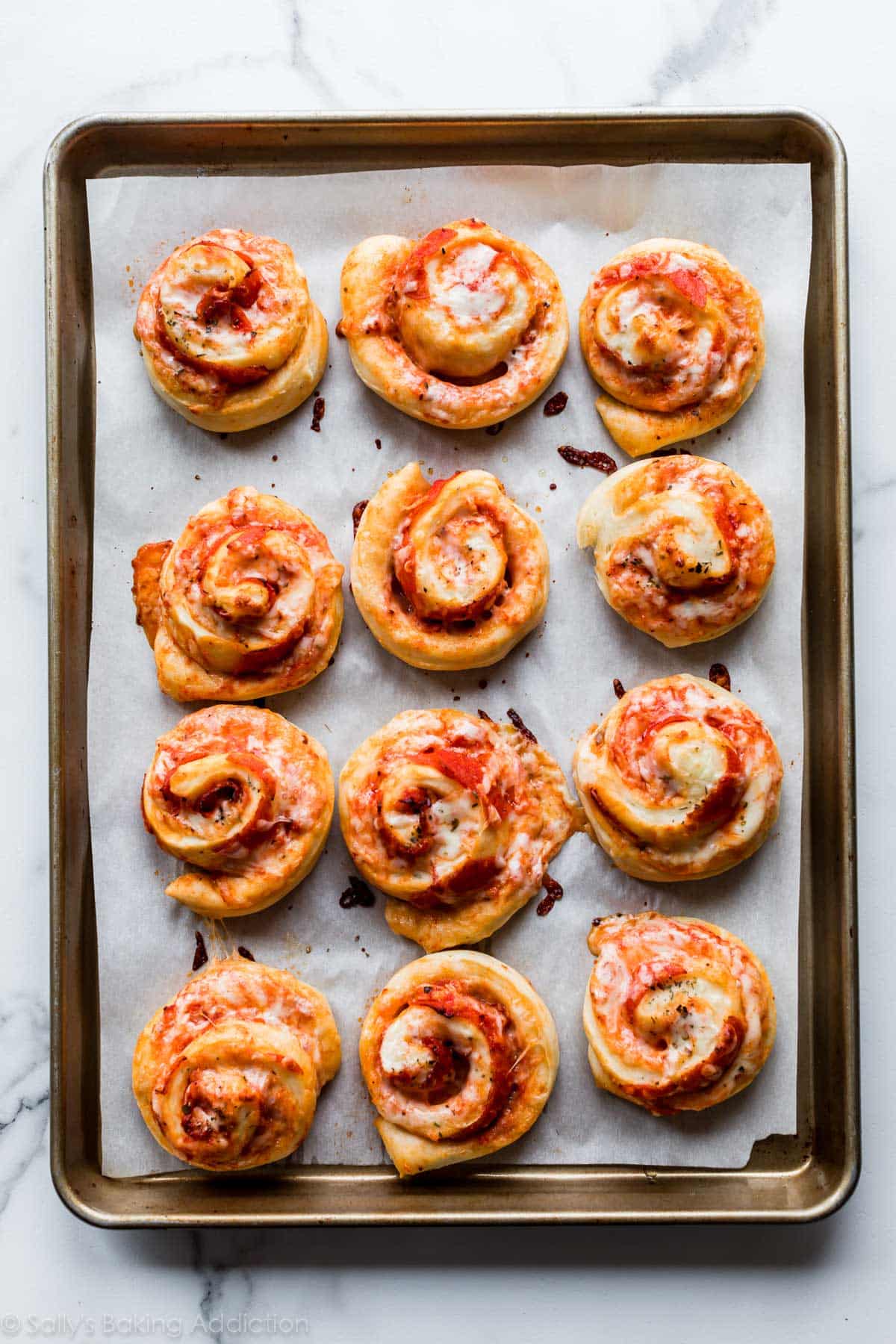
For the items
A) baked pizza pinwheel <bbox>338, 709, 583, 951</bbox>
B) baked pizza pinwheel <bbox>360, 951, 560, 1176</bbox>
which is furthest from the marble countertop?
baked pizza pinwheel <bbox>338, 709, 583, 951</bbox>

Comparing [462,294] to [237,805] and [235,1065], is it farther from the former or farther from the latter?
[235,1065]

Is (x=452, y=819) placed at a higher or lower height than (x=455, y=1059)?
higher

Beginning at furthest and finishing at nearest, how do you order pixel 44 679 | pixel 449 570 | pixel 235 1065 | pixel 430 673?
pixel 44 679
pixel 430 673
pixel 449 570
pixel 235 1065

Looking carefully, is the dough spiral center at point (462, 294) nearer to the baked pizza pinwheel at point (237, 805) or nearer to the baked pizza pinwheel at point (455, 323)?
the baked pizza pinwheel at point (455, 323)

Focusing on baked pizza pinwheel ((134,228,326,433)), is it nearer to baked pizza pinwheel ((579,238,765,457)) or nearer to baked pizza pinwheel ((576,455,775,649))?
baked pizza pinwheel ((579,238,765,457))

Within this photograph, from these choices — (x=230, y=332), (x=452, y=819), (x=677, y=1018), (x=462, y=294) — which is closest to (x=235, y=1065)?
(x=452, y=819)

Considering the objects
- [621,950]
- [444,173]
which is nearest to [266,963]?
[621,950]
